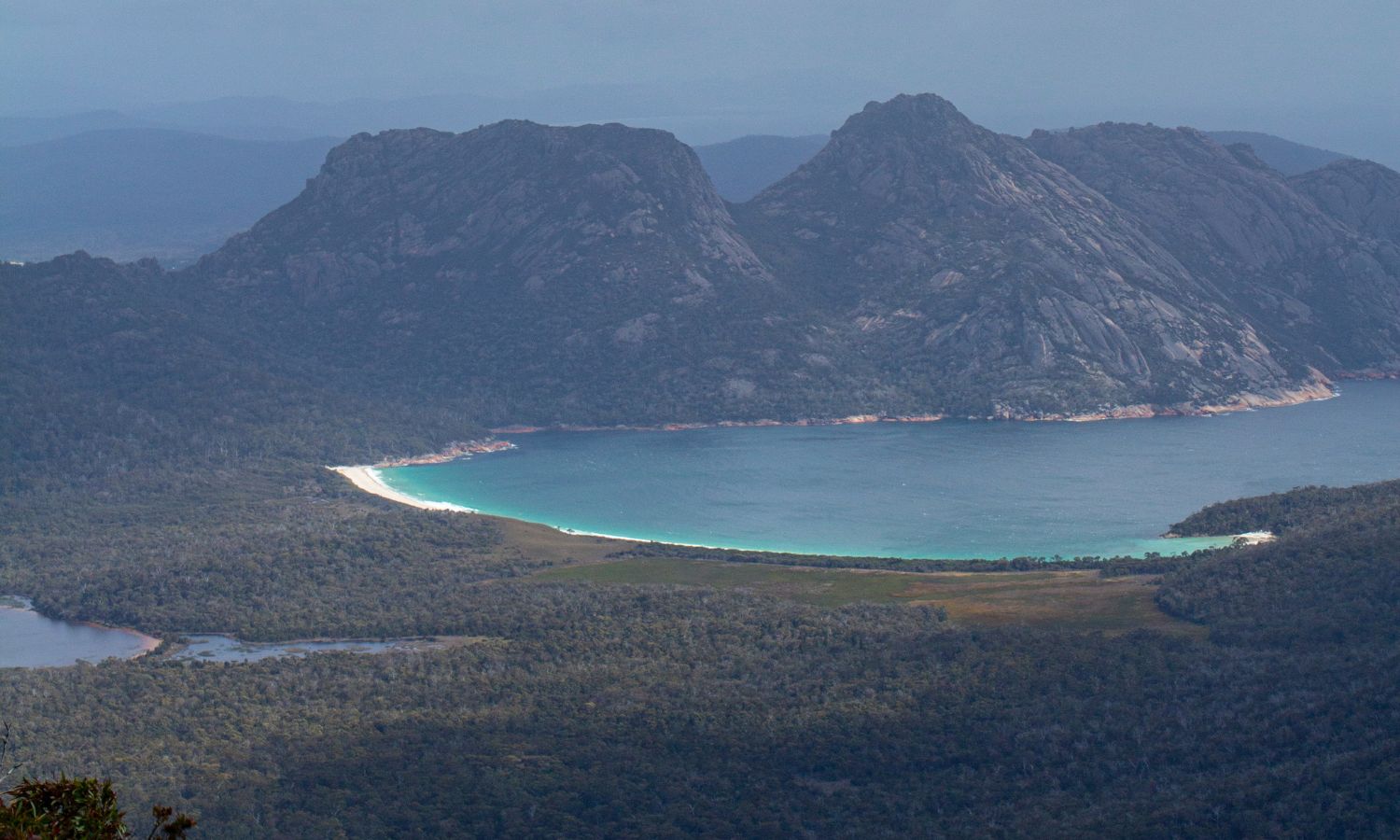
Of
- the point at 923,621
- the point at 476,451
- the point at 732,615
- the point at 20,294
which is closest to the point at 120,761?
the point at 732,615

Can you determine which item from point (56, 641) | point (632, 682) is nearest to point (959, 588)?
point (632, 682)

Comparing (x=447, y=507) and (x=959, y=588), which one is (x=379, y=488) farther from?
(x=959, y=588)

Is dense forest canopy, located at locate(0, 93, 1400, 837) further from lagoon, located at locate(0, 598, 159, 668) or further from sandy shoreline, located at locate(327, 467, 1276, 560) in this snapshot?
sandy shoreline, located at locate(327, 467, 1276, 560)

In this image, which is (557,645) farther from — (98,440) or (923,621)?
(98,440)

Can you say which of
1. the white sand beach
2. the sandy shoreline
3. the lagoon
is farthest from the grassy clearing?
the white sand beach

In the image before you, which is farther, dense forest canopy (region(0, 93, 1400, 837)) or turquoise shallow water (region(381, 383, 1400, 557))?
turquoise shallow water (region(381, 383, 1400, 557))

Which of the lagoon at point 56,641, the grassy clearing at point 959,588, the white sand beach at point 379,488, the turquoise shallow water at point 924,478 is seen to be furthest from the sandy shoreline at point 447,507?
the lagoon at point 56,641

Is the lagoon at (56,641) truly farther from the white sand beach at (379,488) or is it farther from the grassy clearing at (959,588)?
the white sand beach at (379,488)
